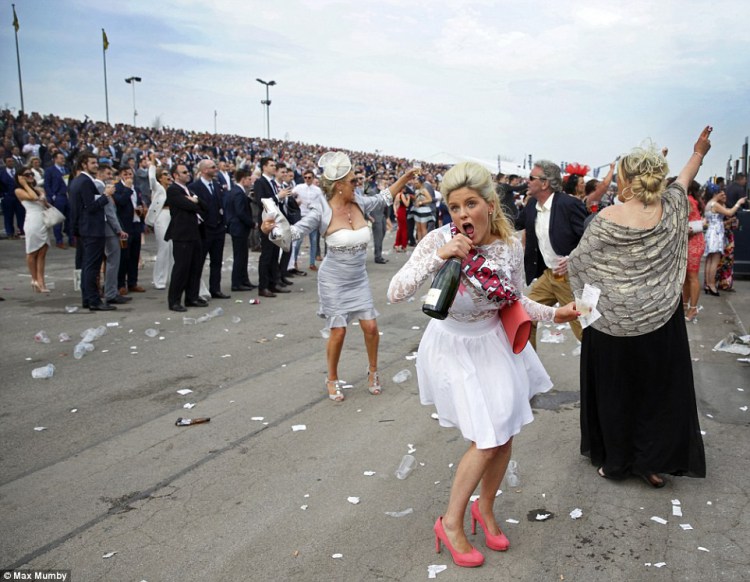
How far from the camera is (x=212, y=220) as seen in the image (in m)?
10.7

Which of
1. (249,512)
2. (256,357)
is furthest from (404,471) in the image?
(256,357)

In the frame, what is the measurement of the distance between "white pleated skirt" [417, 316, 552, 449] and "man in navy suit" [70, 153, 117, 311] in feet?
24.0

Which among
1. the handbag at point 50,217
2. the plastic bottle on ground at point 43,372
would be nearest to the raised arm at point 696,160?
the plastic bottle on ground at point 43,372

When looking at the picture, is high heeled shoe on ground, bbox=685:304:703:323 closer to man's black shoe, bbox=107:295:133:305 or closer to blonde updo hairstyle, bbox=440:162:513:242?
blonde updo hairstyle, bbox=440:162:513:242

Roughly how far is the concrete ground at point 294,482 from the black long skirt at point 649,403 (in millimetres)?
182

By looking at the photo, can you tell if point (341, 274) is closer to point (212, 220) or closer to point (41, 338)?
point (41, 338)

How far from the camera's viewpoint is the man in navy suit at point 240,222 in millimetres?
11188

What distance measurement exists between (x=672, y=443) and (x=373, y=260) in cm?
1220

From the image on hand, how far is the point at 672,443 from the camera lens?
3885mm

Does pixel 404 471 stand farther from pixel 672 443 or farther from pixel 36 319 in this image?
pixel 36 319

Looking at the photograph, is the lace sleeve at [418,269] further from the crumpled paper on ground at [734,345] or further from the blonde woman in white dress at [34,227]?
the blonde woman in white dress at [34,227]

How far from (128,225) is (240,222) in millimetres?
1829

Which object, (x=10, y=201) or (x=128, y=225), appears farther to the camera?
(x=10, y=201)

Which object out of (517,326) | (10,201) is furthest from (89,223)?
(10,201)
